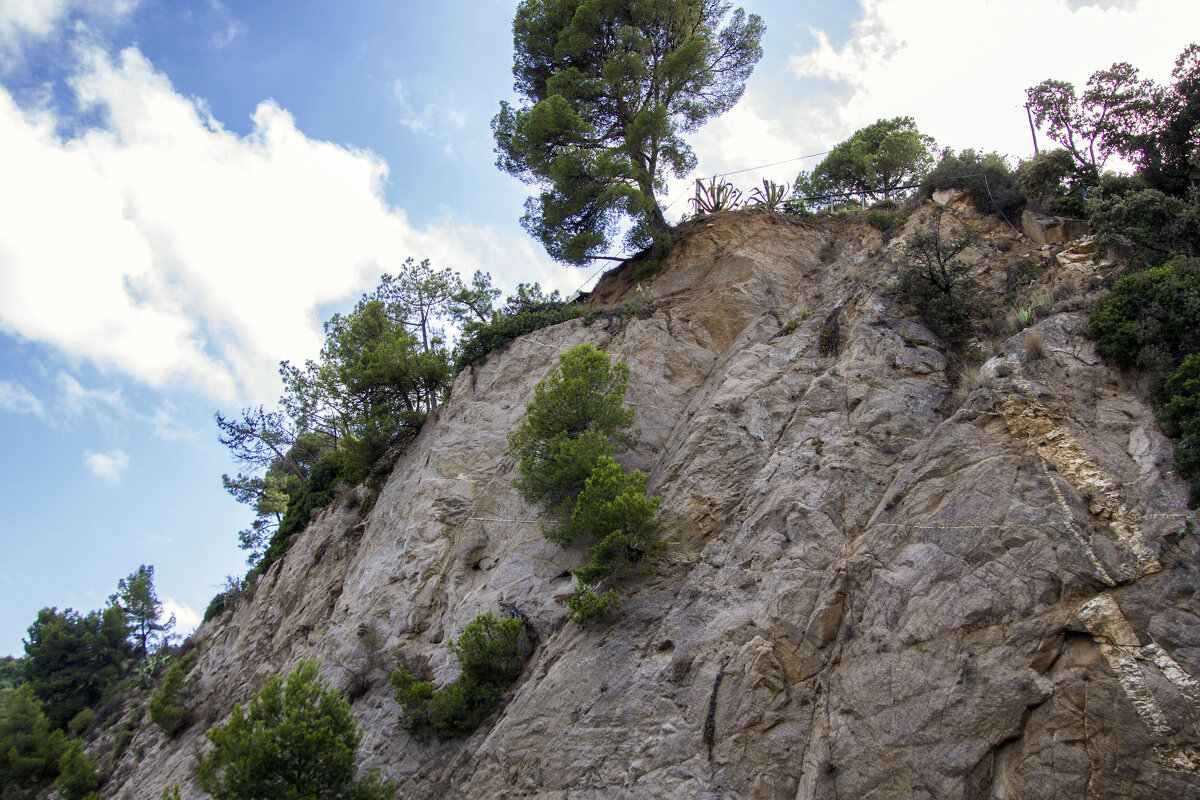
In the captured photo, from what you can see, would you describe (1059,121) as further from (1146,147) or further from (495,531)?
(495,531)

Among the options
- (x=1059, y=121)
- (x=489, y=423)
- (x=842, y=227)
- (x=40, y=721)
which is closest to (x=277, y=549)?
(x=40, y=721)

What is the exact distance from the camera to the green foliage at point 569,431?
14.4m

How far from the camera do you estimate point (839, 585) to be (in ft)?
32.3

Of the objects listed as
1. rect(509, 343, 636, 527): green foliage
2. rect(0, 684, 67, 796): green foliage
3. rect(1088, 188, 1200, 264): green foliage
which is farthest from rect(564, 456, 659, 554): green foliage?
rect(0, 684, 67, 796): green foliage

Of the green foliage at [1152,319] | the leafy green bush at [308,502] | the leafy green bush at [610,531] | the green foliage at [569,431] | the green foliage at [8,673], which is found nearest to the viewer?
the green foliage at [1152,319]

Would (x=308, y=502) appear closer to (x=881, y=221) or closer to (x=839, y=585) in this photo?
(x=839, y=585)

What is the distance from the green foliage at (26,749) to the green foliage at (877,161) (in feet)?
119

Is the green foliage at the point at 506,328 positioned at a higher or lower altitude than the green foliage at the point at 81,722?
higher

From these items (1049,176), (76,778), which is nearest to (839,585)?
(1049,176)

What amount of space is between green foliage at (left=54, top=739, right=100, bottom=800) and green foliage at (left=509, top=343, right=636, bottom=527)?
60.1 ft

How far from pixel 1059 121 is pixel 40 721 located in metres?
38.6

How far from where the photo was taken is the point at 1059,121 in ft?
55.3

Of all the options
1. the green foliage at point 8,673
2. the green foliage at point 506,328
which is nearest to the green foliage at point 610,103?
the green foliage at point 506,328

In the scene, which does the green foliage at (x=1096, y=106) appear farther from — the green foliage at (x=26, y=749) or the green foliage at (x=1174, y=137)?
the green foliage at (x=26, y=749)
